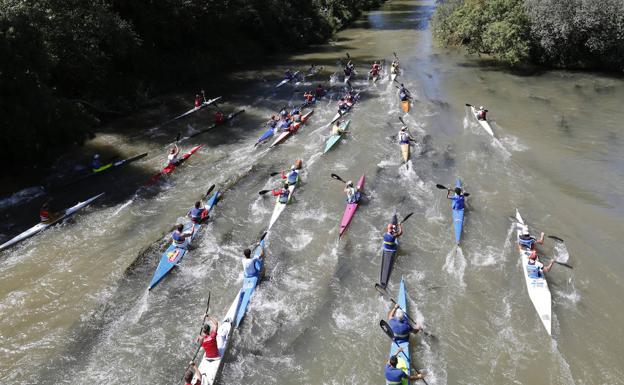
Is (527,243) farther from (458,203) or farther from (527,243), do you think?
(458,203)

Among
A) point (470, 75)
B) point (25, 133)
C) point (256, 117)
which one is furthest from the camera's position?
point (470, 75)

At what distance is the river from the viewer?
1136cm

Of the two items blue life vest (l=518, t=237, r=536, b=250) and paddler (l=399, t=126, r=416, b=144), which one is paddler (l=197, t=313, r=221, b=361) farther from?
paddler (l=399, t=126, r=416, b=144)

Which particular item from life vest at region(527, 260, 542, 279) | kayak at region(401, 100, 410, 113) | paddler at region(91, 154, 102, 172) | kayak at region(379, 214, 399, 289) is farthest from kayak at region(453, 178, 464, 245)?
paddler at region(91, 154, 102, 172)

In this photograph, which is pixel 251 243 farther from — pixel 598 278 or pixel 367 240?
pixel 598 278

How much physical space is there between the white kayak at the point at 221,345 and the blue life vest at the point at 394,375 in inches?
161

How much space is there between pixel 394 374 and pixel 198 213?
382 inches

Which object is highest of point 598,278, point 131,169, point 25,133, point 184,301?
point 25,133

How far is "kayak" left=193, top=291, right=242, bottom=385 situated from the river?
1.22ft

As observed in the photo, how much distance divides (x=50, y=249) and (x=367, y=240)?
437 inches

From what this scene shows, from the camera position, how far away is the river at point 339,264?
1136 cm

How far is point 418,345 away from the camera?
38.3 feet

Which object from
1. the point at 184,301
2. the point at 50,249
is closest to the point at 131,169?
the point at 50,249

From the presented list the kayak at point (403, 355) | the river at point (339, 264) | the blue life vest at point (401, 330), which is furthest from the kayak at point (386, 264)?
the blue life vest at point (401, 330)
